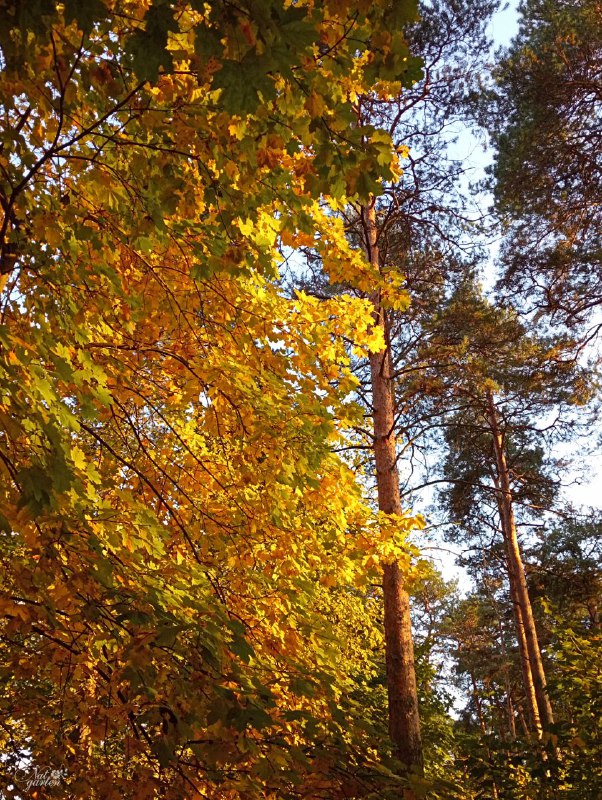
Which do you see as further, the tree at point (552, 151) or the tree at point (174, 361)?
the tree at point (552, 151)

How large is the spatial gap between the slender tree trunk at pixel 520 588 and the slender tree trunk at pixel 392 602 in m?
5.13

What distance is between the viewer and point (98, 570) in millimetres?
2324

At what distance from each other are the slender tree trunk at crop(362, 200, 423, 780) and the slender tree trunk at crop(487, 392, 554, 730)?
513 centimetres

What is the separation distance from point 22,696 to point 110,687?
152 centimetres

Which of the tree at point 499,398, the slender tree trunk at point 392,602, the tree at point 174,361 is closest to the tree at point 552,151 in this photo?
the tree at point 499,398

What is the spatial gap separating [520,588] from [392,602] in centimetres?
817

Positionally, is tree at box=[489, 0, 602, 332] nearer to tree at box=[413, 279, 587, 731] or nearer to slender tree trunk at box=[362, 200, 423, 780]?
tree at box=[413, 279, 587, 731]

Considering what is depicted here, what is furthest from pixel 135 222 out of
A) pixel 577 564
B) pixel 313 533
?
pixel 577 564

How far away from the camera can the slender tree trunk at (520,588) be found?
12.6 meters

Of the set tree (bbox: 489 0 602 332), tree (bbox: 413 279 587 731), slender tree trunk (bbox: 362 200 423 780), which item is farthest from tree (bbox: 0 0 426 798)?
tree (bbox: 489 0 602 332)

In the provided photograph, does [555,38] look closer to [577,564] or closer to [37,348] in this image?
[37,348]

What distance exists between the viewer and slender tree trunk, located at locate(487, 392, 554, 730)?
12562mm

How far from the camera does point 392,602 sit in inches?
246

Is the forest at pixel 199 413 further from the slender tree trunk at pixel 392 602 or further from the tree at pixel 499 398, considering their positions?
the tree at pixel 499 398
